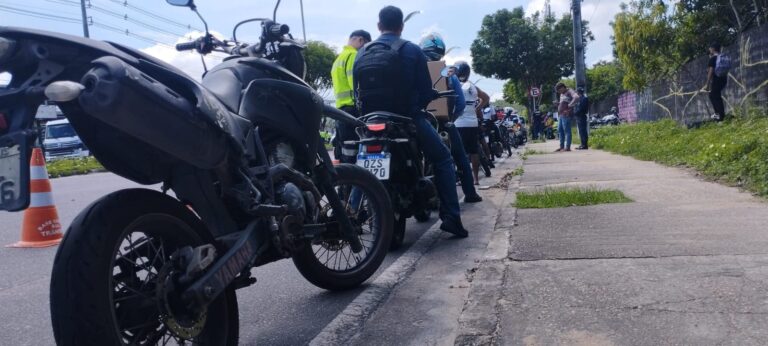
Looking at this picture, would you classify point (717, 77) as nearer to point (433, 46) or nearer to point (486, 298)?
point (433, 46)

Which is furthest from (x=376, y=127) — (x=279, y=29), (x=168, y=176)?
(x=168, y=176)

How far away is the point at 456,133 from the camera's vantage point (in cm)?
632

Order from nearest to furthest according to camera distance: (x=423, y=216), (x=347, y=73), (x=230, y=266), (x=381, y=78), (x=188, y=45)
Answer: (x=230, y=266), (x=188, y=45), (x=381, y=78), (x=423, y=216), (x=347, y=73)

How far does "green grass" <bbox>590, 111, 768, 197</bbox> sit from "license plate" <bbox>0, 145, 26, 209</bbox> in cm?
555

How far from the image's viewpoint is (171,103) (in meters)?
2.24

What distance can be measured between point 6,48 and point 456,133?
479cm

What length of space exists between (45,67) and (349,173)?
6.43ft

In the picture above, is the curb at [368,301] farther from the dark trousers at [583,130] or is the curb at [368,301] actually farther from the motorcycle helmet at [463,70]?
the dark trousers at [583,130]

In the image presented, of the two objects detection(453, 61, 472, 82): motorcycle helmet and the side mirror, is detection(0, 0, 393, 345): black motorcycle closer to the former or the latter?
the side mirror

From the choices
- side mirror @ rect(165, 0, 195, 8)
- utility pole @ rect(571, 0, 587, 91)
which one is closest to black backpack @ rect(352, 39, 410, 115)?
side mirror @ rect(165, 0, 195, 8)

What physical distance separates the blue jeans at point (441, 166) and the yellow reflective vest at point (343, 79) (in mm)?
1454

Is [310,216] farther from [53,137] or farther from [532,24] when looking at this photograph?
[532,24]

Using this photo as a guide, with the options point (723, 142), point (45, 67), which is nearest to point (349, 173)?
point (45, 67)

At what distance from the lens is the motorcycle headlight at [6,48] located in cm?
187
